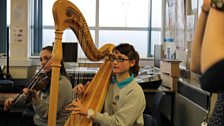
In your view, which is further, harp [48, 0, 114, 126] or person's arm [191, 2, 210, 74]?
harp [48, 0, 114, 126]

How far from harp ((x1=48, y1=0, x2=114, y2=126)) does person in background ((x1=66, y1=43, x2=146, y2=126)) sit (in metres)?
0.06

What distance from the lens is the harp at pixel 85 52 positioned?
147 centimetres

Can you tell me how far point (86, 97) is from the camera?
2000mm

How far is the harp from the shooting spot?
1.47 m

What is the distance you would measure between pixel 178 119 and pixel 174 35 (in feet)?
4.30

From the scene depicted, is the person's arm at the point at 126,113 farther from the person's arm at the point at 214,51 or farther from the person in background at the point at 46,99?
A: the person's arm at the point at 214,51

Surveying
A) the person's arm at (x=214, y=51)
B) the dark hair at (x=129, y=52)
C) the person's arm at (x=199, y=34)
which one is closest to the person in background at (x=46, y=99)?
the dark hair at (x=129, y=52)

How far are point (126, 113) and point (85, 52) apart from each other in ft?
1.46

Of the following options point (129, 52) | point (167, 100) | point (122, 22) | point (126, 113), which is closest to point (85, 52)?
point (129, 52)

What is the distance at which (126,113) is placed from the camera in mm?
1776

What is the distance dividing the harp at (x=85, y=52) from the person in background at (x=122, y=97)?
0.18 feet

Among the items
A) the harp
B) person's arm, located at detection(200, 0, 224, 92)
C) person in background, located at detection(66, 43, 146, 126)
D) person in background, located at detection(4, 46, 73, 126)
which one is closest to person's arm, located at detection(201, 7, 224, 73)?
person's arm, located at detection(200, 0, 224, 92)

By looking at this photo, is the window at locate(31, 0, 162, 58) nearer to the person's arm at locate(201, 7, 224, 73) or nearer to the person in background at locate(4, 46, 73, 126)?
the person in background at locate(4, 46, 73, 126)

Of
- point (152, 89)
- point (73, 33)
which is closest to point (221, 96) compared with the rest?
point (73, 33)
